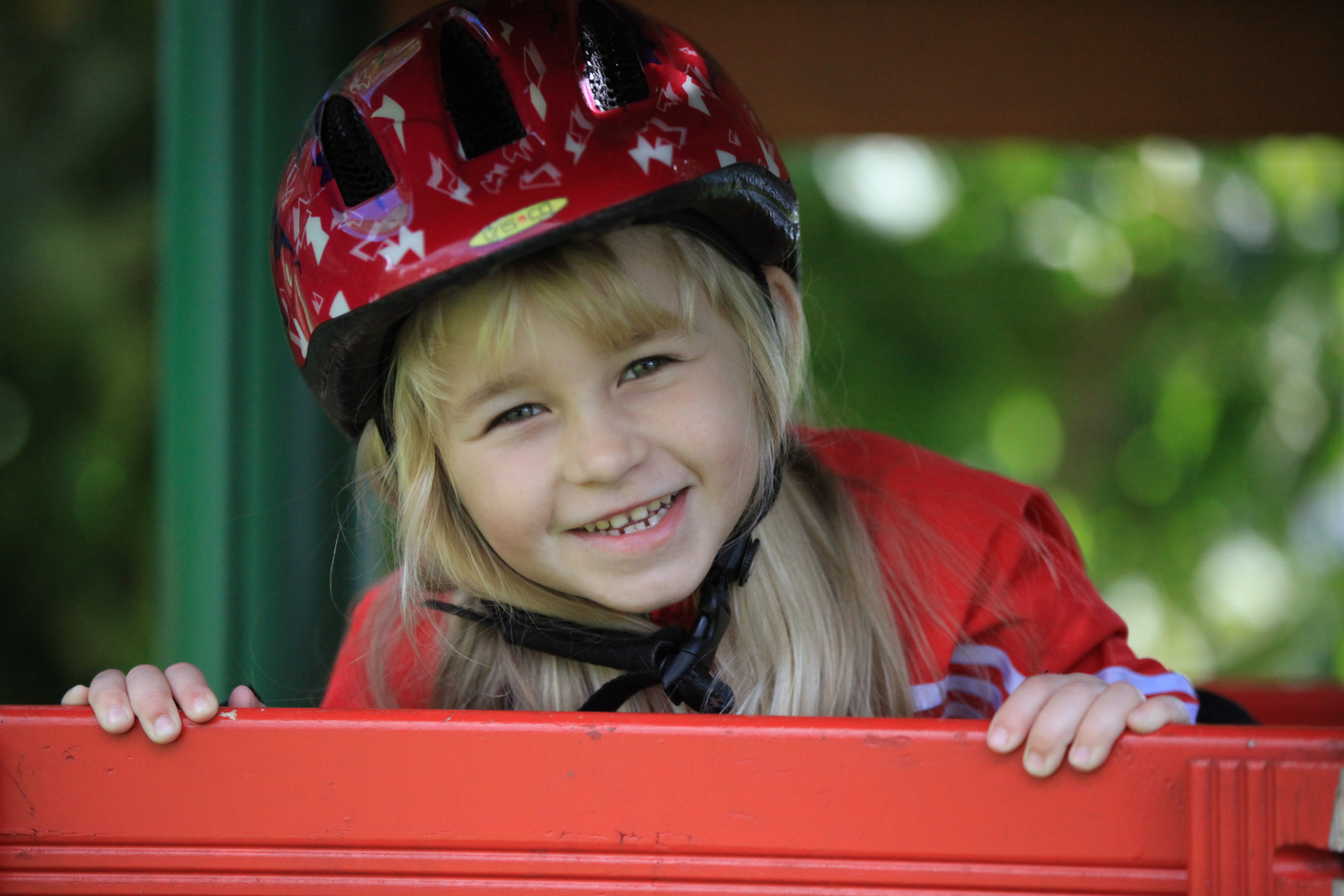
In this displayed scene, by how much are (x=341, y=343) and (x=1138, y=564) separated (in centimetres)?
352

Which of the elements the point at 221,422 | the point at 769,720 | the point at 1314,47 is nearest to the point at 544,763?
the point at 769,720

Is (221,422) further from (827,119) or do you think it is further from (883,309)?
(883,309)

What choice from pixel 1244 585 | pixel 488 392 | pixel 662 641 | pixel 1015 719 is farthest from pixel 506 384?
pixel 1244 585

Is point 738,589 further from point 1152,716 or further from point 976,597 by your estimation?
point 1152,716

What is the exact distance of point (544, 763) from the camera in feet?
3.11

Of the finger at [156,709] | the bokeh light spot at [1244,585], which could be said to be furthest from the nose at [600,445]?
the bokeh light spot at [1244,585]

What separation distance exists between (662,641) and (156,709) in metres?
0.61

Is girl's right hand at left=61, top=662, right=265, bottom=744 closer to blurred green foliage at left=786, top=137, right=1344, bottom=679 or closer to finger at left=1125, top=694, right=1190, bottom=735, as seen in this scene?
finger at left=1125, top=694, right=1190, bottom=735

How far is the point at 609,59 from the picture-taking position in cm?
142

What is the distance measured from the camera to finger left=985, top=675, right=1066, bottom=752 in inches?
36.3

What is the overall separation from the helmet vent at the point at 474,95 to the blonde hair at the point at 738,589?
153 mm

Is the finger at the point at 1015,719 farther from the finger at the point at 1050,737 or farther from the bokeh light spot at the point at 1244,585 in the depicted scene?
the bokeh light spot at the point at 1244,585

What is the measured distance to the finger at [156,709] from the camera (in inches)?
39.0

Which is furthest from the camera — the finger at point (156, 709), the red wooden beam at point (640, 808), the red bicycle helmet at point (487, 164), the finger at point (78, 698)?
the red bicycle helmet at point (487, 164)
